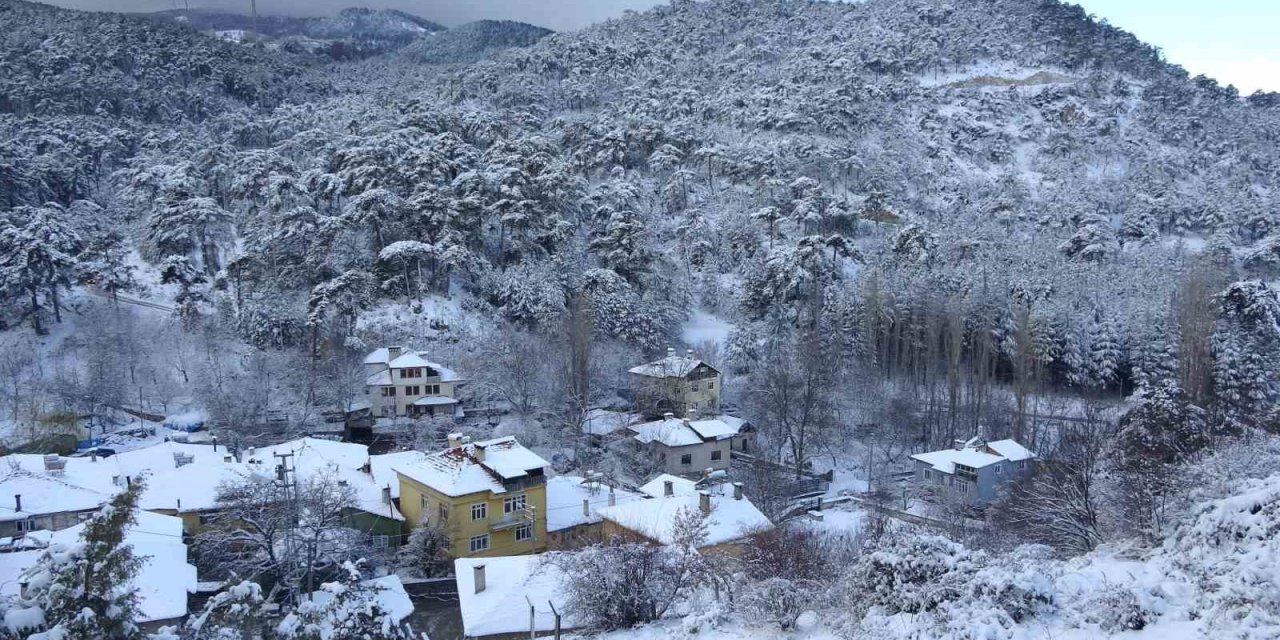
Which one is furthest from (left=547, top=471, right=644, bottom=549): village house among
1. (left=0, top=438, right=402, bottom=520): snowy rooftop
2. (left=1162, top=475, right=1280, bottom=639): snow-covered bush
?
(left=1162, top=475, right=1280, bottom=639): snow-covered bush

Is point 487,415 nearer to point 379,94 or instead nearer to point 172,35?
point 379,94

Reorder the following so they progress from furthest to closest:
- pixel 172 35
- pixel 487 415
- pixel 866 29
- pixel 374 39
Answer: pixel 374 39, pixel 866 29, pixel 172 35, pixel 487 415

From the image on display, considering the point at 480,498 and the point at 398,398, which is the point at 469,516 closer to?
the point at 480,498

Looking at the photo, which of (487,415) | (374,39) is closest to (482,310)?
(487,415)

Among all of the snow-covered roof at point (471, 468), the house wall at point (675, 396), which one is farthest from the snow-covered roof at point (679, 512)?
the house wall at point (675, 396)

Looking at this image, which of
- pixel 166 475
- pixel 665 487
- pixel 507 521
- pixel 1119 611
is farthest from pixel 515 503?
pixel 1119 611
